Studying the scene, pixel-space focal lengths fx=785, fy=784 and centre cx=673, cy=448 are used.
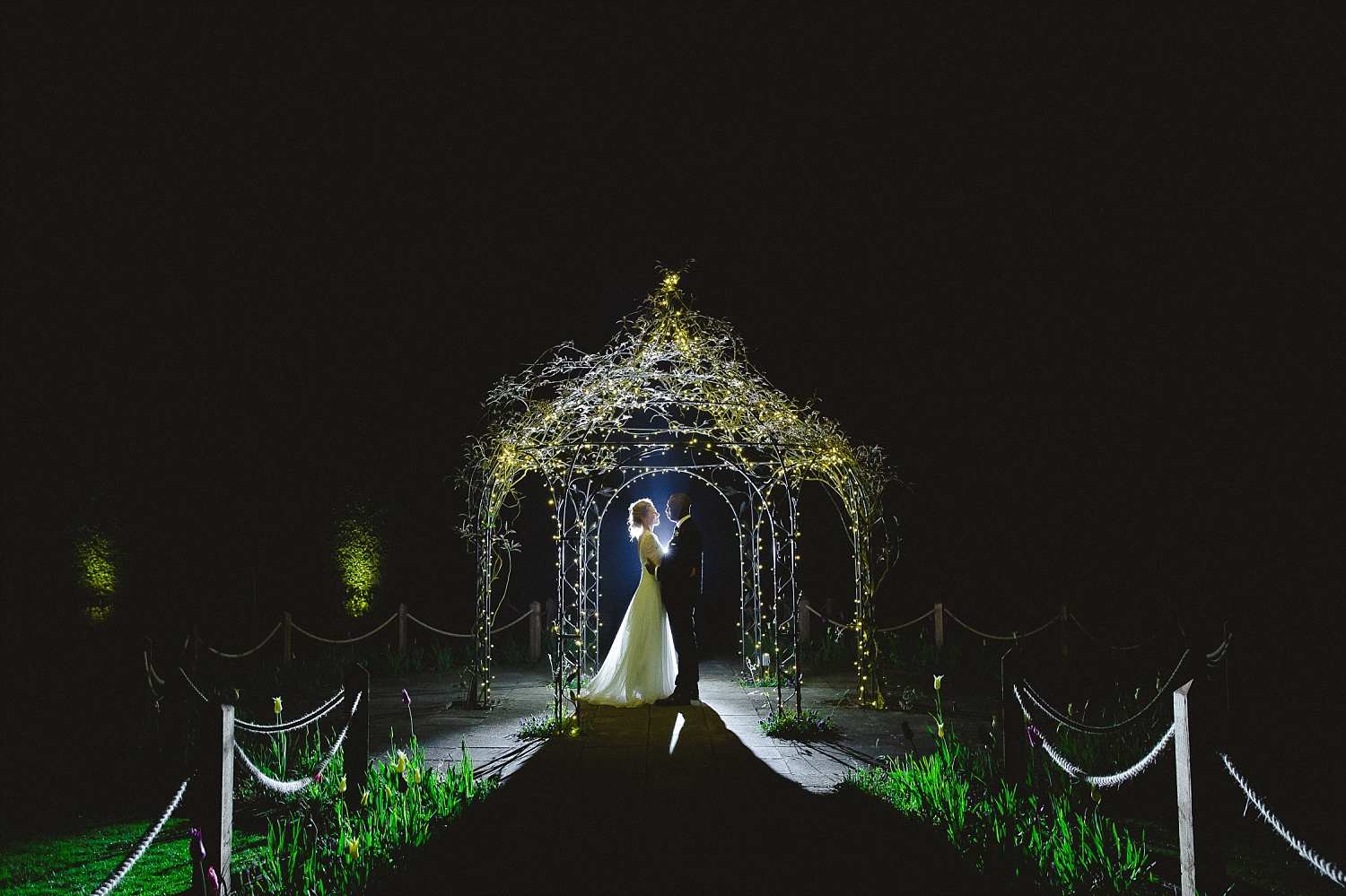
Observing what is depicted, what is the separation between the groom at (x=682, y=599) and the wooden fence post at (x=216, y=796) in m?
4.79

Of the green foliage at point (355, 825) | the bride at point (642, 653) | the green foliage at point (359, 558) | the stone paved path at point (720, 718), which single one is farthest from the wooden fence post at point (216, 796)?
the green foliage at point (359, 558)

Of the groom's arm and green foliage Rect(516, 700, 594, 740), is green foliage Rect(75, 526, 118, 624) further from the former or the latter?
the groom's arm

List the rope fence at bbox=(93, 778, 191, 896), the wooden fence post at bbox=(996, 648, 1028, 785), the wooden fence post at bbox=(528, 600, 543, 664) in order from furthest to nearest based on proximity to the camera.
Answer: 1. the wooden fence post at bbox=(528, 600, 543, 664)
2. the wooden fence post at bbox=(996, 648, 1028, 785)
3. the rope fence at bbox=(93, 778, 191, 896)

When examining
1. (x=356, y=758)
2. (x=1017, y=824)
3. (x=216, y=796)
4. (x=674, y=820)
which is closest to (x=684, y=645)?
(x=674, y=820)

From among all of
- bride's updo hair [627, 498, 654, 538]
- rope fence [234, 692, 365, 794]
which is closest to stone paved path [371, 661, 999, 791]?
rope fence [234, 692, 365, 794]

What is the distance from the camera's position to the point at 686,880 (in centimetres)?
358

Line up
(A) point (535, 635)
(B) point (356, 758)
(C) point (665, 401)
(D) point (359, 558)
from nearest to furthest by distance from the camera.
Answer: (B) point (356, 758) → (C) point (665, 401) → (A) point (535, 635) → (D) point (359, 558)

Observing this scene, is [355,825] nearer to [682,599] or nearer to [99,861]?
[99,861]

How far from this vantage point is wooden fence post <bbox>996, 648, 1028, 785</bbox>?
472 centimetres

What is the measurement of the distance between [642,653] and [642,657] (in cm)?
5

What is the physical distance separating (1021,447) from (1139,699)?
30.9ft

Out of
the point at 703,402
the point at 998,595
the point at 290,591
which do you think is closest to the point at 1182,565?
the point at 998,595

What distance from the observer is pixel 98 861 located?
4359 mm

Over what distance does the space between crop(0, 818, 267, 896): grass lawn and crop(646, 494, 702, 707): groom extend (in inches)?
161
